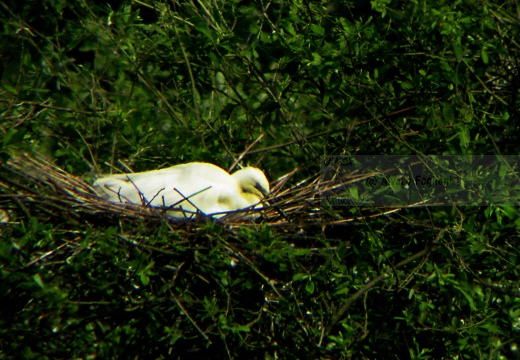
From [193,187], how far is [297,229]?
1.95 feet

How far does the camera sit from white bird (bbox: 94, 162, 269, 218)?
162 inches

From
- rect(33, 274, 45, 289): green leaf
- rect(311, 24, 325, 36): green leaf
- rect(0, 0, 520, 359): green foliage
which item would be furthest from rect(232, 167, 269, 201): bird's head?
rect(33, 274, 45, 289): green leaf

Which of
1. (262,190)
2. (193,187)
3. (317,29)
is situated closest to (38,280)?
(193,187)

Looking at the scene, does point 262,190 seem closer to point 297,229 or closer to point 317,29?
point 297,229

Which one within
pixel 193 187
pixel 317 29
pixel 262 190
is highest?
pixel 317 29

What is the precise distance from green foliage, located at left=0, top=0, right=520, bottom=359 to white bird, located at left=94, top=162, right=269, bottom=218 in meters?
0.19

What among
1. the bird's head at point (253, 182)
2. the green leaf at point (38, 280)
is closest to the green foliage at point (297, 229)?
the green leaf at point (38, 280)

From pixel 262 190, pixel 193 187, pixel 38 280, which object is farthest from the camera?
pixel 262 190

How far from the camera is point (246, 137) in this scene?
15.1ft

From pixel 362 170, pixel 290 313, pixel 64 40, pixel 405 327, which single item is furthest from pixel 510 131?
pixel 64 40

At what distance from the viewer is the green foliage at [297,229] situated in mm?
3352

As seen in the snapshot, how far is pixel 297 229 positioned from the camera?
3.84 meters

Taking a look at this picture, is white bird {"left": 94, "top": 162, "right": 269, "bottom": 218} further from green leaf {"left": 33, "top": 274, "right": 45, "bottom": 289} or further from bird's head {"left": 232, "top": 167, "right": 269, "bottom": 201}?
green leaf {"left": 33, "top": 274, "right": 45, "bottom": 289}

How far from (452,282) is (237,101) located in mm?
1556
